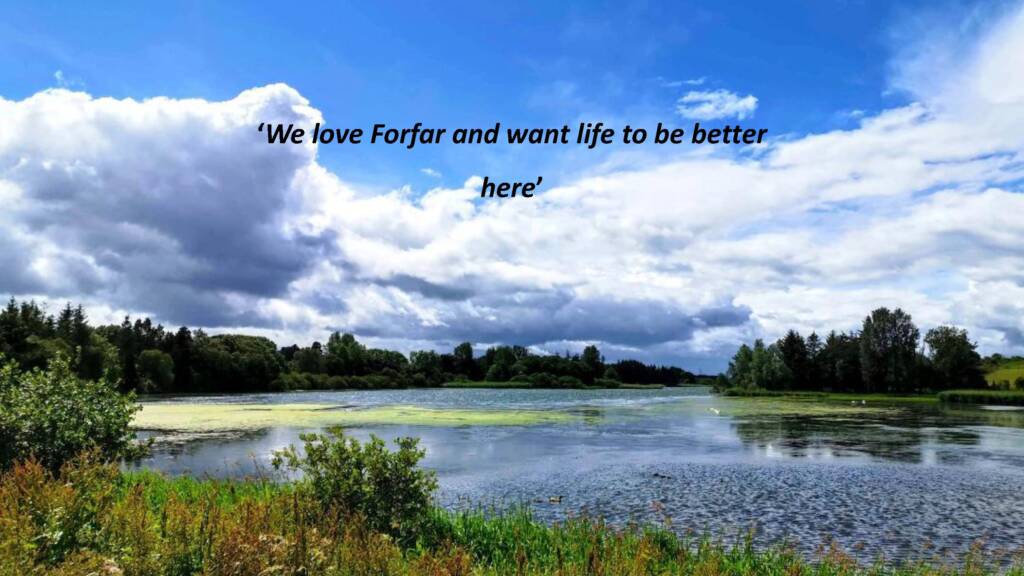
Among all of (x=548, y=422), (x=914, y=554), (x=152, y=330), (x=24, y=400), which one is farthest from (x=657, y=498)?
(x=152, y=330)

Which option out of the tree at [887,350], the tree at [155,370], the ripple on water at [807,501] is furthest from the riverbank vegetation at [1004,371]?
the tree at [155,370]

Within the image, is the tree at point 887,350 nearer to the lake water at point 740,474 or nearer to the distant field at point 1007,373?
the distant field at point 1007,373

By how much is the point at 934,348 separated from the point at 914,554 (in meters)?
135

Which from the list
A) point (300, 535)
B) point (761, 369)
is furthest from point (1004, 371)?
point (300, 535)

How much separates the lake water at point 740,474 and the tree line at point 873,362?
8883cm

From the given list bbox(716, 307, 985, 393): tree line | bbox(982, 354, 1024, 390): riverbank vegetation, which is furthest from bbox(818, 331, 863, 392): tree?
bbox(982, 354, 1024, 390): riverbank vegetation

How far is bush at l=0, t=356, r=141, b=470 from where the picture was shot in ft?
49.7

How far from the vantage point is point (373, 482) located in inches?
461

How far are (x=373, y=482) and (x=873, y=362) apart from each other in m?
140

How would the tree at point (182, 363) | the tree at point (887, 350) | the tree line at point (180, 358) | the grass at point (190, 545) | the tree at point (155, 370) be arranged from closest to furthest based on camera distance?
the grass at point (190, 545)
the tree line at point (180, 358)
the tree at point (155, 370)
the tree at point (887, 350)
the tree at point (182, 363)

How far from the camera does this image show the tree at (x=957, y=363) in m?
124

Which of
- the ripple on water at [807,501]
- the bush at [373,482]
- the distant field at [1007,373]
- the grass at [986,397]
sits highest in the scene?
the distant field at [1007,373]

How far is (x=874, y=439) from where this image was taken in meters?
42.6

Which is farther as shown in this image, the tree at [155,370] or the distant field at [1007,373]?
the distant field at [1007,373]
